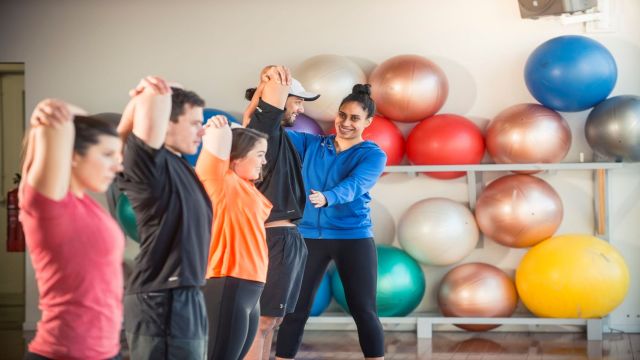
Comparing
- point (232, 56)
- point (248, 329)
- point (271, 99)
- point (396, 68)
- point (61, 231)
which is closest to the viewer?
point (61, 231)

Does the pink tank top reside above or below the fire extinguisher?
above

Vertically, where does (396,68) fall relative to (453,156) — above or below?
above

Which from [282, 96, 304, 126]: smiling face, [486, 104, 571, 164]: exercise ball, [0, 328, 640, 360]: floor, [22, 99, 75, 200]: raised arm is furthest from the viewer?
[486, 104, 571, 164]: exercise ball

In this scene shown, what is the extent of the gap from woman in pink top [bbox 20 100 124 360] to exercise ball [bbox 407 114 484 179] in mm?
3951

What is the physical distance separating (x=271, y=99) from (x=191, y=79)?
3.35 m

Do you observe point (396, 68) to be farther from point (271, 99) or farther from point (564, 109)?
point (271, 99)

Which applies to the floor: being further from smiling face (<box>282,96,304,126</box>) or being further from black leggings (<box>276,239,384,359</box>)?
smiling face (<box>282,96,304,126</box>)

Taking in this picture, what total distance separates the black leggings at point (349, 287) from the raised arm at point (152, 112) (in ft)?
5.75

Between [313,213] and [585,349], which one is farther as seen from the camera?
[585,349]

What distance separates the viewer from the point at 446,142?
579 cm

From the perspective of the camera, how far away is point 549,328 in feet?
20.3

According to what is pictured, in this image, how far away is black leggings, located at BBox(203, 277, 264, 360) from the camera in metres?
2.84

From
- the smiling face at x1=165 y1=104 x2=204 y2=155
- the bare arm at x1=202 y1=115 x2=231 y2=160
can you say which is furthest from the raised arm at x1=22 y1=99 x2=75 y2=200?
the bare arm at x1=202 y1=115 x2=231 y2=160

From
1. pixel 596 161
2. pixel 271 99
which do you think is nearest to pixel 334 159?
pixel 271 99
